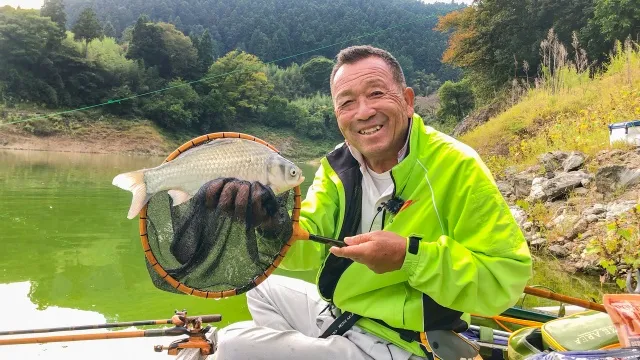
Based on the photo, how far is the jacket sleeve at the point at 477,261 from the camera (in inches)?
68.9

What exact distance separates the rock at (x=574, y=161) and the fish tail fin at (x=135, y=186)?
A: 6.81 meters

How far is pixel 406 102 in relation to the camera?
222cm

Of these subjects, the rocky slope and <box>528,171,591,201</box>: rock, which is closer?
the rocky slope

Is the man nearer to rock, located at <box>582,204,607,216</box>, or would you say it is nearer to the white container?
rock, located at <box>582,204,607,216</box>

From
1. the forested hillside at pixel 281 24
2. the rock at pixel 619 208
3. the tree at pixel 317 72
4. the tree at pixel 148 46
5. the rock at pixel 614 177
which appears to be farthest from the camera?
the forested hillside at pixel 281 24

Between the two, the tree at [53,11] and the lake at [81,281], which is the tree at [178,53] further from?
the lake at [81,281]

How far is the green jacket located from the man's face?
98mm

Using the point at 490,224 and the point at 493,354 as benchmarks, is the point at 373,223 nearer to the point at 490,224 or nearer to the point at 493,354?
the point at 490,224

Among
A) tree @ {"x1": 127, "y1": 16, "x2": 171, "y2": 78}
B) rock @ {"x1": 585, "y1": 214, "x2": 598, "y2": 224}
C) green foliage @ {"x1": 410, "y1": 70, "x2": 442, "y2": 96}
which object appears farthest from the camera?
green foliage @ {"x1": 410, "y1": 70, "x2": 442, "y2": 96}

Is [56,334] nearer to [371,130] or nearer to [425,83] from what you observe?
[371,130]

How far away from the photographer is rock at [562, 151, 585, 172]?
23.3 feet

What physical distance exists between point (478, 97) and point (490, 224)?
23.3m

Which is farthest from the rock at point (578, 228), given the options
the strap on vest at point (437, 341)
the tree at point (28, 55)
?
the tree at point (28, 55)

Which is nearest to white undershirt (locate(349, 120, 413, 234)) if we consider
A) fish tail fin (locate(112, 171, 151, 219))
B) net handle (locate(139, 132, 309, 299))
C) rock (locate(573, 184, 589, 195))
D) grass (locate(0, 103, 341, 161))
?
net handle (locate(139, 132, 309, 299))
